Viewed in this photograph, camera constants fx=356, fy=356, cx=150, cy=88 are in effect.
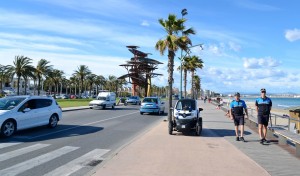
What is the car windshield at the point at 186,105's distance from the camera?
15.2 meters

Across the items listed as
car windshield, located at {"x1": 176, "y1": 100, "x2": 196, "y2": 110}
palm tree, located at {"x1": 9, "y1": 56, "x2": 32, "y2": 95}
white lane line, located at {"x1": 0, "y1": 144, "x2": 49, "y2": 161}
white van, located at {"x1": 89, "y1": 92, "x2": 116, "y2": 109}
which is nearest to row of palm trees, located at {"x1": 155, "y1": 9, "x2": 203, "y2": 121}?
car windshield, located at {"x1": 176, "y1": 100, "x2": 196, "y2": 110}

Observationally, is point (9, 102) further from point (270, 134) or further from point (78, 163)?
point (270, 134)

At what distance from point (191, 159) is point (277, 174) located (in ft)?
7.61

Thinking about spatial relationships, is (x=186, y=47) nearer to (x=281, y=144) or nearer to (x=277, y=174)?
(x=281, y=144)

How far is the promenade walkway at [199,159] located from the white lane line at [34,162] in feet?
5.45

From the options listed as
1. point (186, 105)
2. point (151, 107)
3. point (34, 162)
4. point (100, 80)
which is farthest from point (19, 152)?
point (100, 80)

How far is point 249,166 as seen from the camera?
8.41 meters

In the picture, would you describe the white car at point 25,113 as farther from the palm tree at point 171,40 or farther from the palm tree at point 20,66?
the palm tree at point 20,66

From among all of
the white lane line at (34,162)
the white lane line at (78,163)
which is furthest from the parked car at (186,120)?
the white lane line at (34,162)

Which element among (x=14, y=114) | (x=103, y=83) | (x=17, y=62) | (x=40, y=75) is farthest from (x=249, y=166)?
(x=103, y=83)

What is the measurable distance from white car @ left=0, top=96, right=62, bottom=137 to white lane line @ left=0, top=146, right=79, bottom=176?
336 cm

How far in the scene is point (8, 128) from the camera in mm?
13102

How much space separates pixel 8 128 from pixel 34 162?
16.4 feet

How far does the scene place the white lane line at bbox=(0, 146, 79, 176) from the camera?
25.0 ft
